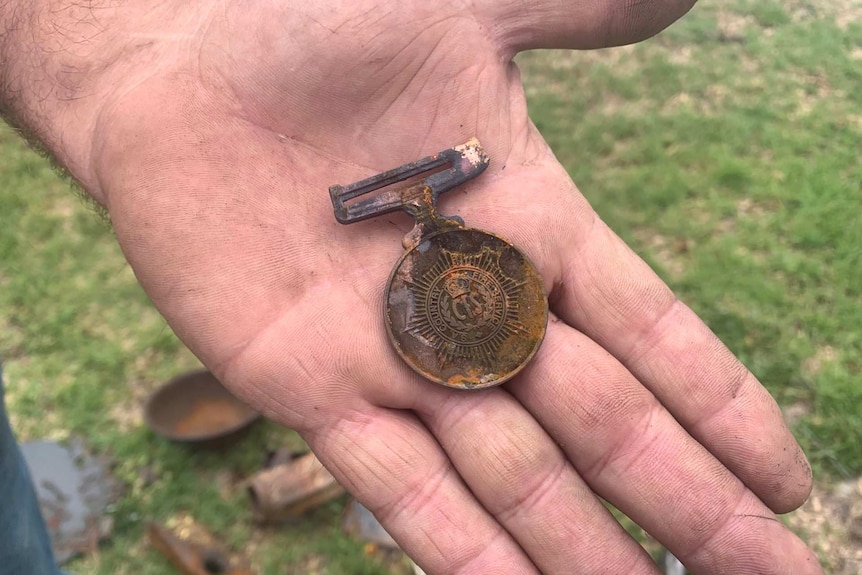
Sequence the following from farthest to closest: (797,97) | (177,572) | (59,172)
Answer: (797,97), (177,572), (59,172)

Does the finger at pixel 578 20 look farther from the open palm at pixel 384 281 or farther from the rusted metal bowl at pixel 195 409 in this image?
the rusted metal bowl at pixel 195 409

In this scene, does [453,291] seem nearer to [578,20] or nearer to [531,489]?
[531,489]

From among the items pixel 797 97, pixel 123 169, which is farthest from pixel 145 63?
pixel 797 97

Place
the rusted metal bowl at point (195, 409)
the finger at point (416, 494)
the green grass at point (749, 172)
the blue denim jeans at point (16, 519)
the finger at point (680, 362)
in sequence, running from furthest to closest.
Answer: the rusted metal bowl at point (195, 409)
the green grass at point (749, 172)
the blue denim jeans at point (16, 519)
the finger at point (680, 362)
the finger at point (416, 494)

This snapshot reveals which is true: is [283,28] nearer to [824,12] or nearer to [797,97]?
[797,97]

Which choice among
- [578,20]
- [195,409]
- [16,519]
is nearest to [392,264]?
[578,20]

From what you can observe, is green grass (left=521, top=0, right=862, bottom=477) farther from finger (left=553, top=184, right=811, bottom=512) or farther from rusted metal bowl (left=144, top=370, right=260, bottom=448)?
rusted metal bowl (left=144, top=370, right=260, bottom=448)

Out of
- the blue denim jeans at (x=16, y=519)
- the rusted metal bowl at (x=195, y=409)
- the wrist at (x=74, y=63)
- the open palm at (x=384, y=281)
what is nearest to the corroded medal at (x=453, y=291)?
the open palm at (x=384, y=281)

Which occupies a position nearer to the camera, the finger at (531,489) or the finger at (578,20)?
the finger at (531,489)
